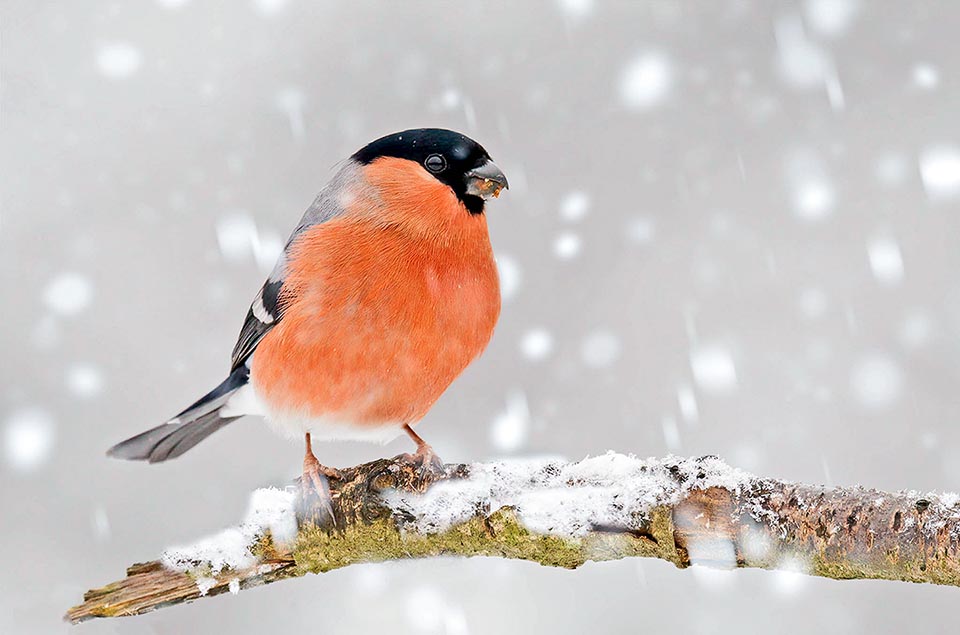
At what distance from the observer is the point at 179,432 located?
285 centimetres

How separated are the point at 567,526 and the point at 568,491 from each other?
0.09 meters

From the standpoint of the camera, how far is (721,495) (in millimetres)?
1729

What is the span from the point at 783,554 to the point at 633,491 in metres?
0.29

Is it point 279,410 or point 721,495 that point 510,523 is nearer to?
point 721,495

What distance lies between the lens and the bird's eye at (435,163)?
239cm

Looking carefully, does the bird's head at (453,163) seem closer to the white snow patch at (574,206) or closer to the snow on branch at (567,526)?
the snow on branch at (567,526)

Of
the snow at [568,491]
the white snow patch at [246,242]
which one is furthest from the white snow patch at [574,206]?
the snow at [568,491]

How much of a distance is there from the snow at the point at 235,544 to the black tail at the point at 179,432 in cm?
58

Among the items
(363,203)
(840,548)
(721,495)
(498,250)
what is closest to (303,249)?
(363,203)

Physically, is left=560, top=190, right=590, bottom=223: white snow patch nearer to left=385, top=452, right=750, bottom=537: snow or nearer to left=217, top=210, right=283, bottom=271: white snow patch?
left=217, top=210, right=283, bottom=271: white snow patch

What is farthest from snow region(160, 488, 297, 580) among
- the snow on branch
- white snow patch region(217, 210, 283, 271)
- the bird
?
white snow patch region(217, 210, 283, 271)

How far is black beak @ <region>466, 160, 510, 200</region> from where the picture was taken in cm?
233

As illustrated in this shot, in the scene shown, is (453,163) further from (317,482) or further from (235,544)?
(235,544)

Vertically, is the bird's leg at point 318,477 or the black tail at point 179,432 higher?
the black tail at point 179,432
